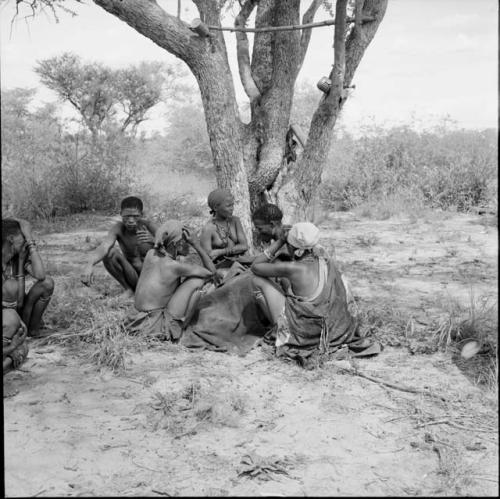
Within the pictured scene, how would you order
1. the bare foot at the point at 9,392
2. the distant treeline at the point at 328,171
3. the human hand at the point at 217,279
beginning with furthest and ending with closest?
1. the distant treeline at the point at 328,171
2. the human hand at the point at 217,279
3. the bare foot at the point at 9,392

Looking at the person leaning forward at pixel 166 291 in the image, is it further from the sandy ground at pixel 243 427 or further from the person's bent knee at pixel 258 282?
the person's bent knee at pixel 258 282

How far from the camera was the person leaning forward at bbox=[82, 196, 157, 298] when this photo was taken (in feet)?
17.2

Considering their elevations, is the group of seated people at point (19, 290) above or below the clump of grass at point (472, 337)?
above

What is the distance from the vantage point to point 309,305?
4.19 meters

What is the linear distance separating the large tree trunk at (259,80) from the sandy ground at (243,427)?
274 centimetres

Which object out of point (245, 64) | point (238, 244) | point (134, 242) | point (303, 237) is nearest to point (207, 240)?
point (238, 244)

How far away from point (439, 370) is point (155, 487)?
2.17 m

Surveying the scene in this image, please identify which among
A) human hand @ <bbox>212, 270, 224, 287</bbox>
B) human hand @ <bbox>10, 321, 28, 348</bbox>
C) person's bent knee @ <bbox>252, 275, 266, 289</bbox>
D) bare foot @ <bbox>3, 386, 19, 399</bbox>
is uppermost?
person's bent knee @ <bbox>252, 275, 266, 289</bbox>

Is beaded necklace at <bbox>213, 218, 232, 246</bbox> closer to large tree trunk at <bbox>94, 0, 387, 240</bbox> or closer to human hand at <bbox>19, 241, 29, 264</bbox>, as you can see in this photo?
large tree trunk at <bbox>94, 0, 387, 240</bbox>

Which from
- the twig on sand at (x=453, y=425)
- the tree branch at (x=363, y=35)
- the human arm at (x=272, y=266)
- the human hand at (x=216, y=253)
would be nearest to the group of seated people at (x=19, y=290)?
the human hand at (x=216, y=253)

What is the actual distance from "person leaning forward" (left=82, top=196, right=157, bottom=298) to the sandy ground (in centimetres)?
112

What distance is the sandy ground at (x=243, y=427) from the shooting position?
9.12ft

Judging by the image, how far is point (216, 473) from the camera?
2859mm

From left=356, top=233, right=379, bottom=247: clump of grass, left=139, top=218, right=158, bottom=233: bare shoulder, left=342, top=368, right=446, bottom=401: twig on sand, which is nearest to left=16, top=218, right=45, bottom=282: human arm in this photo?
left=139, top=218, right=158, bottom=233: bare shoulder
